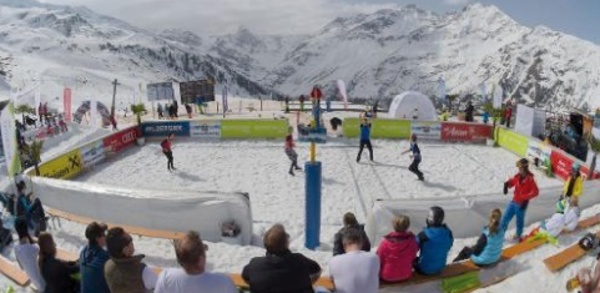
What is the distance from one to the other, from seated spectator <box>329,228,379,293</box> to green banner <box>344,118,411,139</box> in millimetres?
17742

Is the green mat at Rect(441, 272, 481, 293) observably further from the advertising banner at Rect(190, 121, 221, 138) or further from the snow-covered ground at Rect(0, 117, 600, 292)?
the advertising banner at Rect(190, 121, 221, 138)

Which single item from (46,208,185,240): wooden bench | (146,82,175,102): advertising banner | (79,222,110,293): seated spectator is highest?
(146,82,175,102): advertising banner

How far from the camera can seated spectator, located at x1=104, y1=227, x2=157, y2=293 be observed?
14.6 feet

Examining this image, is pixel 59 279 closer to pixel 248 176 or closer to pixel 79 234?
pixel 79 234

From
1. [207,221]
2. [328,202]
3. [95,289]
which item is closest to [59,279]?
[95,289]

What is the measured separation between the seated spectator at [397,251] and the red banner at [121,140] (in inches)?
585

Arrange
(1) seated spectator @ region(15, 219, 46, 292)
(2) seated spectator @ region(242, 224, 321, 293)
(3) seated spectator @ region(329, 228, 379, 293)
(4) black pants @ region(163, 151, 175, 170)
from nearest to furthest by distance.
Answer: (2) seated spectator @ region(242, 224, 321, 293) < (3) seated spectator @ region(329, 228, 379, 293) < (1) seated spectator @ region(15, 219, 46, 292) < (4) black pants @ region(163, 151, 175, 170)

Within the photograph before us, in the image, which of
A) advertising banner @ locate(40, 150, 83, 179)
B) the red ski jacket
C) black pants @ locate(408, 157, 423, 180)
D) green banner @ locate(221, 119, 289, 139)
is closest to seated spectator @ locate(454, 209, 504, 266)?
the red ski jacket

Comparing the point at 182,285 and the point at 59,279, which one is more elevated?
the point at 182,285

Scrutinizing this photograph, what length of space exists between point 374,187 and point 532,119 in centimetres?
925

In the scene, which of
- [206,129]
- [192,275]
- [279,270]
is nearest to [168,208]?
[279,270]

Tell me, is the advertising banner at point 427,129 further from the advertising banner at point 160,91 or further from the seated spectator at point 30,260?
the advertising banner at point 160,91

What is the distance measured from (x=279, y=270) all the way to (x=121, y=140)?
680 inches

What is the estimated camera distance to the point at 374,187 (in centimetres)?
1480
